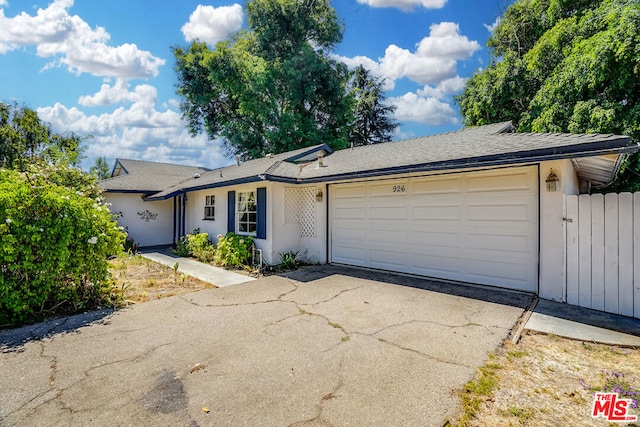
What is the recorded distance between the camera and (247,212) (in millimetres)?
9812

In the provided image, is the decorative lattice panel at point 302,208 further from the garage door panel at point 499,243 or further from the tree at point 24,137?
the tree at point 24,137

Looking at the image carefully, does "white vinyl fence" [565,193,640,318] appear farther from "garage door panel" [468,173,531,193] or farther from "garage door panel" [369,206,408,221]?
"garage door panel" [369,206,408,221]

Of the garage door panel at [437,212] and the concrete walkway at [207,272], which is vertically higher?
the garage door panel at [437,212]

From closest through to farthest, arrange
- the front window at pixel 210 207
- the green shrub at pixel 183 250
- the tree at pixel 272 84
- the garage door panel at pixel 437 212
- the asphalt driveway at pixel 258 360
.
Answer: the asphalt driveway at pixel 258 360 < the garage door panel at pixel 437 212 < the green shrub at pixel 183 250 < the front window at pixel 210 207 < the tree at pixel 272 84

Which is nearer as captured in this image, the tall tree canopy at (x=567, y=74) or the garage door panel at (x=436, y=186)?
the garage door panel at (x=436, y=186)

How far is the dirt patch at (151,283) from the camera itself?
6.20 meters

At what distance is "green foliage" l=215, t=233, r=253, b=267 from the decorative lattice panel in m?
1.41

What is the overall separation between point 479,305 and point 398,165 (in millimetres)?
3289

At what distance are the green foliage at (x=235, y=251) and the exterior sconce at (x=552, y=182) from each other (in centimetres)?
736

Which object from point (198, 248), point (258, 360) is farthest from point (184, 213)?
point (258, 360)

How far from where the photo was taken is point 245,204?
9.90 metres

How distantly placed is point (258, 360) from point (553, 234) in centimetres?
538

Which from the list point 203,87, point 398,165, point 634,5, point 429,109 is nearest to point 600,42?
point 634,5

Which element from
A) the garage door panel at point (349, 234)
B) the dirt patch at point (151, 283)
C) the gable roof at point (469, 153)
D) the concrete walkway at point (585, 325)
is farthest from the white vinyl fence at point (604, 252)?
the dirt patch at point (151, 283)
